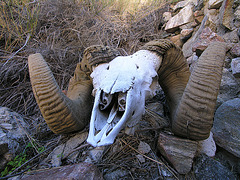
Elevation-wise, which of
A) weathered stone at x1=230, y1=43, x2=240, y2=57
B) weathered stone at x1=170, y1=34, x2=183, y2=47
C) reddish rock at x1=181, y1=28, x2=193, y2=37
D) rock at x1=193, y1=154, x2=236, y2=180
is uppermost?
reddish rock at x1=181, y1=28, x2=193, y2=37

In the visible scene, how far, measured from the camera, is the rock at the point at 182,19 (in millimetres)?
3539

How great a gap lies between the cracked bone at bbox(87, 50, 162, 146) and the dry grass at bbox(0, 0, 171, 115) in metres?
1.70

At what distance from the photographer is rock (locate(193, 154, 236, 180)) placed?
1.31 meters

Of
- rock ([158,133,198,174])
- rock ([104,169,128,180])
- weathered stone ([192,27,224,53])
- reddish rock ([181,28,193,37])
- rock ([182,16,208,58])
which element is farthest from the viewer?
reddish rock ([181,28,193,37])

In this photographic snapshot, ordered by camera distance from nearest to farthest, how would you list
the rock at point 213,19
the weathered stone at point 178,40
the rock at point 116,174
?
the rock at point 116,174
the rock at point 213,19
the weathered stone at point 178,40

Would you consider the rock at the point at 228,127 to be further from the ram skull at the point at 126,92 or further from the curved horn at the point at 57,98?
the curved horn at the point at 57,98

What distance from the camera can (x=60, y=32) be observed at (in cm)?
359

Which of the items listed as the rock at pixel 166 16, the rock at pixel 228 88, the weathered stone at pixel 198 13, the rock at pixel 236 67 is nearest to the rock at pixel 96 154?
the rock at pixel 228 88

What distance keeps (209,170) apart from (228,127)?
1.88 feet

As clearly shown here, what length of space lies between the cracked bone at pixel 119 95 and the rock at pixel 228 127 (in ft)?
3.20

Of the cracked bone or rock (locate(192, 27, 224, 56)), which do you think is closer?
the cracked bone

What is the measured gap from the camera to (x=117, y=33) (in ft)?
12.3

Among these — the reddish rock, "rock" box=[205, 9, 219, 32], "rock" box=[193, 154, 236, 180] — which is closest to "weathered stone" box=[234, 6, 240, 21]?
"rock" box=[205, 9, 219, 32]

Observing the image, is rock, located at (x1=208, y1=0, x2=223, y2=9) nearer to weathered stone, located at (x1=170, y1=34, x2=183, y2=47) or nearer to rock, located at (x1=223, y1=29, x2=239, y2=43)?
rock, located at (x1=223, y1=29, x2=239, y2=43)
